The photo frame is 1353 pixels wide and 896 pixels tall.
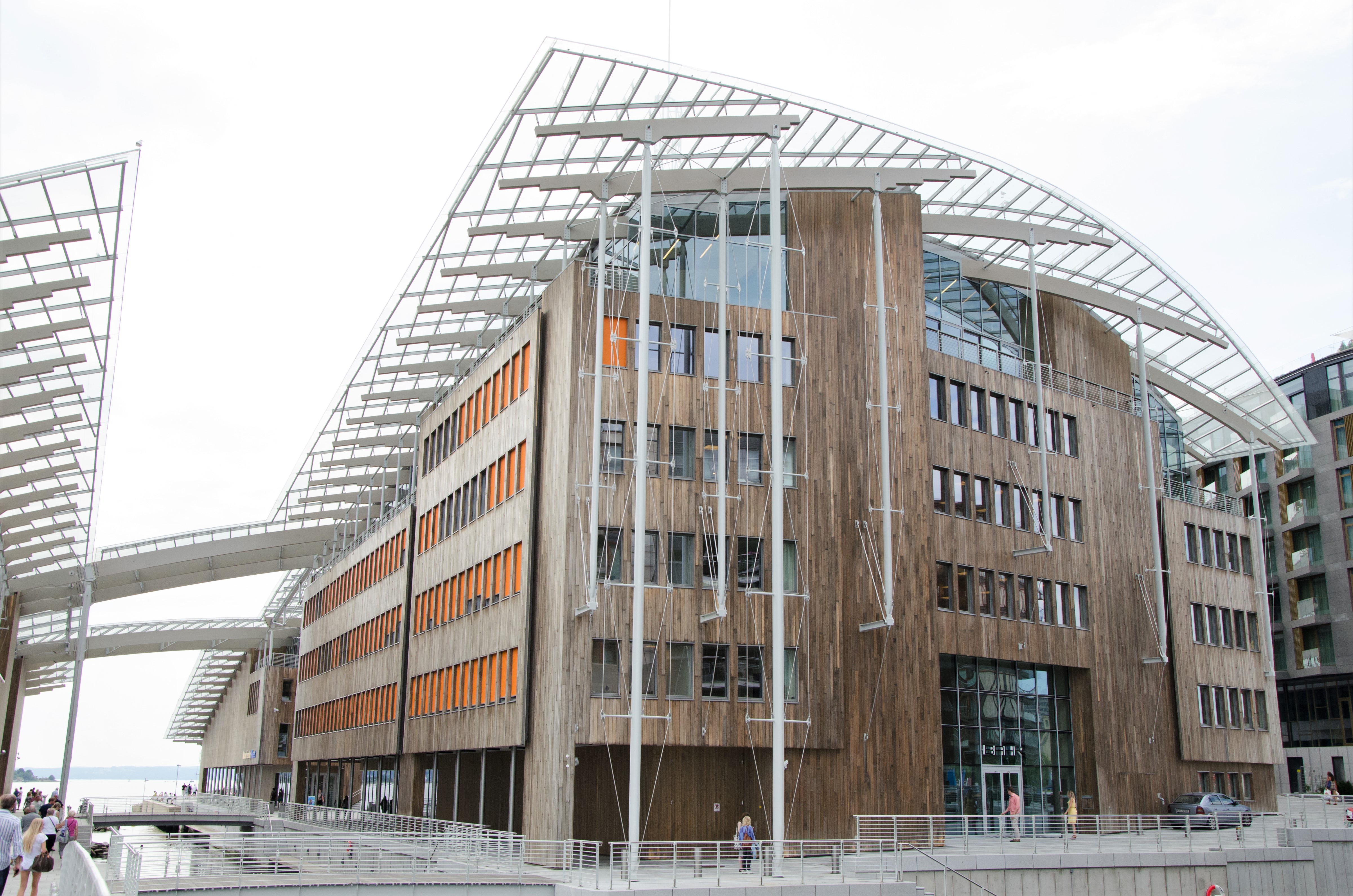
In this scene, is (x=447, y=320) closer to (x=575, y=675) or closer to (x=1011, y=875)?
(x=575, y=675)

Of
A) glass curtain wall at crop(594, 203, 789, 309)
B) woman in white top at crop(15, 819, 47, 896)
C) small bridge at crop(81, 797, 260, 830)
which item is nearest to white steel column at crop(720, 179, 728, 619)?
glass curtain wall at crop(594, 203, 789, 309)

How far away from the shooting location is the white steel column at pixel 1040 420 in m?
38.2

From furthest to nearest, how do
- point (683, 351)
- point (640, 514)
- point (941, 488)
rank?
point (941, 488), point (683, 351), point (640, 514)

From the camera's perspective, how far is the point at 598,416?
3077 centimetres

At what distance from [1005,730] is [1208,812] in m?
7.13

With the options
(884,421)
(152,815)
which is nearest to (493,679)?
(884,421)

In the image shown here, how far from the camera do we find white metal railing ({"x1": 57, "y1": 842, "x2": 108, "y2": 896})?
9641 mm

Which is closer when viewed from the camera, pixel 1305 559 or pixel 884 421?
pixel 884 421

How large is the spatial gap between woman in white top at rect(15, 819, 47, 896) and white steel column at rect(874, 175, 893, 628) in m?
→ 22.2

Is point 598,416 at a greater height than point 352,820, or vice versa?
point 598,416

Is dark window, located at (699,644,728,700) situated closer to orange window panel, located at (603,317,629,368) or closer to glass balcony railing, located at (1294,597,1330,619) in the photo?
orange window panel, located at (603,317,629,368)

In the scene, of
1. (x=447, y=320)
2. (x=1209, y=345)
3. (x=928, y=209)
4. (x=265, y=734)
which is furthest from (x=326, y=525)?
(x=1209, y=345)

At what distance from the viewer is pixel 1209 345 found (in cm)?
4909

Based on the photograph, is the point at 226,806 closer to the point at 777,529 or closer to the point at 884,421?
the point at 884,421
